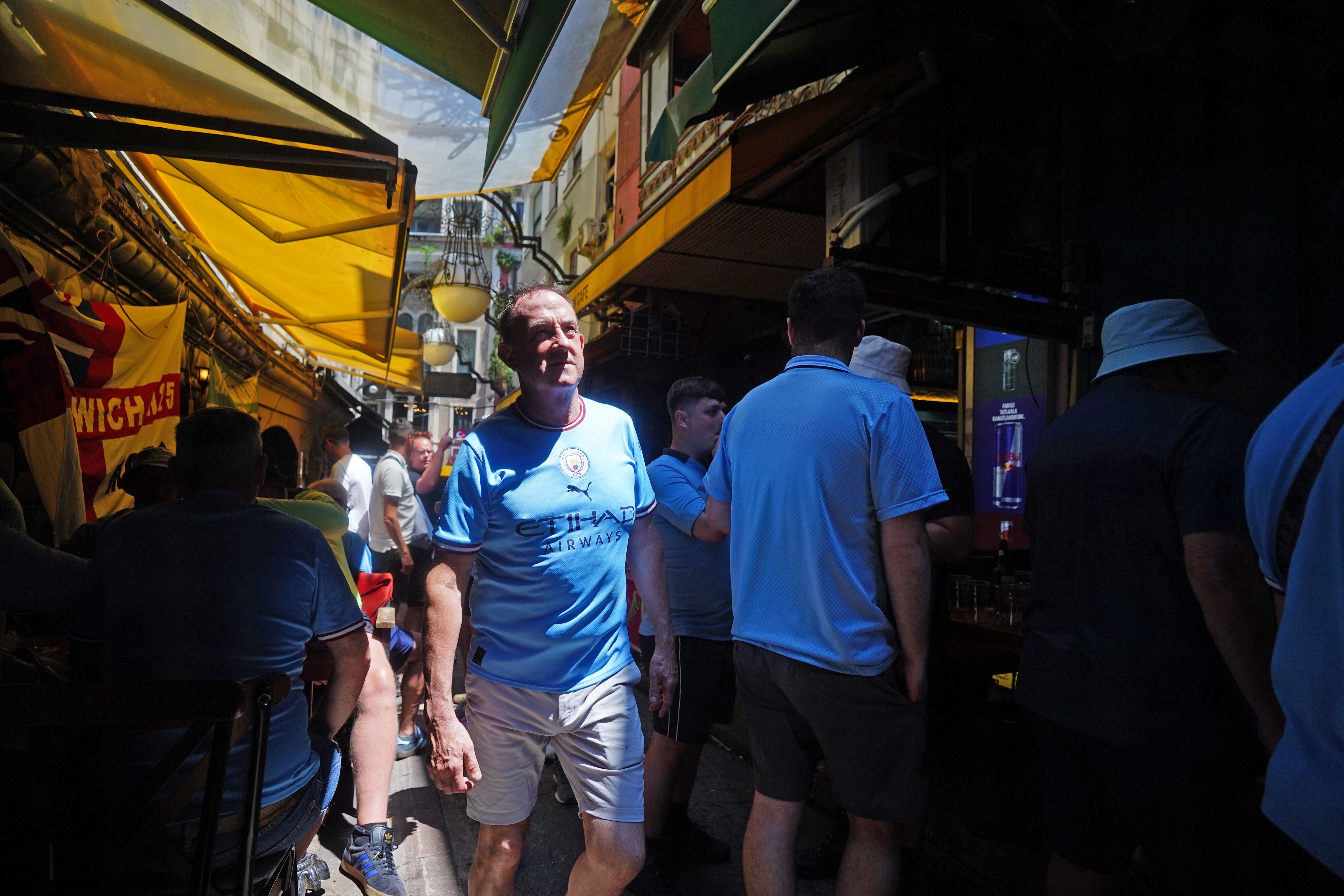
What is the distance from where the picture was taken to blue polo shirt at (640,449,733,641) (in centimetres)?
350

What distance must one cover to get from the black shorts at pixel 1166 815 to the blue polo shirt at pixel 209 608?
7.15ft

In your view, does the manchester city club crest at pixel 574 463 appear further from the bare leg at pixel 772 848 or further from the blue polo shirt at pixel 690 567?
the bare leg at pixel 772 848

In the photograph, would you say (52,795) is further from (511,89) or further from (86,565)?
(511,89)

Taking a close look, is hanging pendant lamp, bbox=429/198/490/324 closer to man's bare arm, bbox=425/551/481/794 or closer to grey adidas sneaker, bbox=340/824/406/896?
grey adidas sneaker, bbox=340/824/406/896

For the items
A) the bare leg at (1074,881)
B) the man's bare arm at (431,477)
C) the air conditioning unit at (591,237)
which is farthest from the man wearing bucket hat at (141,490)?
the air conditioning unit at (591,237)

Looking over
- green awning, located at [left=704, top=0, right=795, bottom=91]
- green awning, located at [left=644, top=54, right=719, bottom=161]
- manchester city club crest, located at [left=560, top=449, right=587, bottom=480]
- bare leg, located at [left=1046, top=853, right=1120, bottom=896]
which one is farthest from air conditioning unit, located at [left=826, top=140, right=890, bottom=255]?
bare leg, located at [left=1046, top=853, right=1120, bottom=896]

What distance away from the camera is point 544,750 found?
8.05 ft

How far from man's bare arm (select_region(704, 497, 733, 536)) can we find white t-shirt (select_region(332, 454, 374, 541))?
15.3ft

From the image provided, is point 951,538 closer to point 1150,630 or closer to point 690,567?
point 1150,630

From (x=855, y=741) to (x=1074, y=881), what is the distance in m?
0.72

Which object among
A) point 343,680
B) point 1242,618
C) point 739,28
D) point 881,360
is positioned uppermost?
point 739,28

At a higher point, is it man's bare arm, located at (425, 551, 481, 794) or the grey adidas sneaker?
man's bare arm, located at (425, 551, 481, 794)

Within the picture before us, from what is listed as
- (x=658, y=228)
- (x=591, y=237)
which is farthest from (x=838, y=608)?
(x=591, y=237)

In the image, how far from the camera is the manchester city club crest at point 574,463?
248 centimetres
